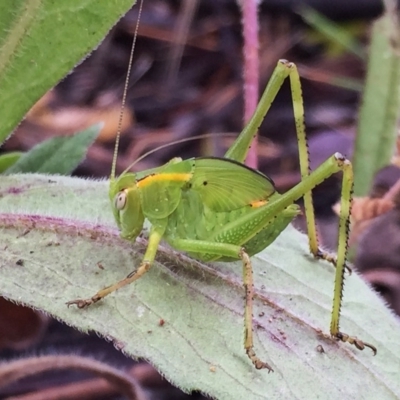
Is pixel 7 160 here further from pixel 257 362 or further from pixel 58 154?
pixel 257 362

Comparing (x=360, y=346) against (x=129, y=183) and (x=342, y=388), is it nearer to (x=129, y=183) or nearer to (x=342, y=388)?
(x=342, y=388)

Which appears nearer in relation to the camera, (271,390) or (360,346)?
(271,390)

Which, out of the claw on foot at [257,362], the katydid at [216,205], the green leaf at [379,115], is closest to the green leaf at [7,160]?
the katydid at [216,205]

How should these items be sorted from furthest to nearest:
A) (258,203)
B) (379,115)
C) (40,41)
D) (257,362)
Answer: (379,115), (258,203), (40,41), (257,362)

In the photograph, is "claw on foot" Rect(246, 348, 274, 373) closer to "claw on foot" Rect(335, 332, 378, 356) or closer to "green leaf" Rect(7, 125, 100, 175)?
"claw on foot" Rect(335, 332, 378, 356)

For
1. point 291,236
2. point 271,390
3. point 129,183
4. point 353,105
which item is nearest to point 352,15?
point 353,105

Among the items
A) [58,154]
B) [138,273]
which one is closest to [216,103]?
[58,154]
